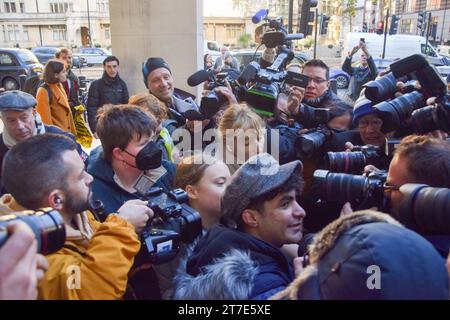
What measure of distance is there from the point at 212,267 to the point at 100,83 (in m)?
5.14

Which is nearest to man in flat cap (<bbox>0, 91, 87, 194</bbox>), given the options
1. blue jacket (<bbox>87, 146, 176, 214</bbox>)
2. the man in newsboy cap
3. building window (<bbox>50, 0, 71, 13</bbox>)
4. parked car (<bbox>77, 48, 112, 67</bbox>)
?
blue jacket (<bbox>87, 146, 176, 214</bbox>)

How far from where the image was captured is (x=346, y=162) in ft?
7.46

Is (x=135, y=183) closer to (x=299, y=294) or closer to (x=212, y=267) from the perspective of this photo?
(x=212, y=267)

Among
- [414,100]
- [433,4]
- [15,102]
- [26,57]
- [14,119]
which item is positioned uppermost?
[433,4]

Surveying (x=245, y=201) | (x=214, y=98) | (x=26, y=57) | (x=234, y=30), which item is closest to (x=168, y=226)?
(x=245, y=201)

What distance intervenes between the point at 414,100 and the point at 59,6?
200ft

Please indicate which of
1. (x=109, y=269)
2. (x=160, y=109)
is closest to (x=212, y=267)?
(x=109, y=269)

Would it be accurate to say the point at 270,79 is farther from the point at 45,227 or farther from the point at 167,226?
the point at 45,227

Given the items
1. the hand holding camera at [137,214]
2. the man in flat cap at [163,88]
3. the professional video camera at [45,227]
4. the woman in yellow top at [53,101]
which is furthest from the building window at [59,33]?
the professional video camera at [45,227]

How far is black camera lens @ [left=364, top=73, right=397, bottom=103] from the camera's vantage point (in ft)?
8.30

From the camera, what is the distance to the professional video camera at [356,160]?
2277 mm

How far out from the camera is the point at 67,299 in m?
1.44

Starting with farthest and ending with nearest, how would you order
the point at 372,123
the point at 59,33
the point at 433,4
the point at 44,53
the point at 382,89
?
the point at 59,33 → the point at 433,4 → the point at 44,53 → the point at 372,123 → the point at 382,89

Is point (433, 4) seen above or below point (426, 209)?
above
